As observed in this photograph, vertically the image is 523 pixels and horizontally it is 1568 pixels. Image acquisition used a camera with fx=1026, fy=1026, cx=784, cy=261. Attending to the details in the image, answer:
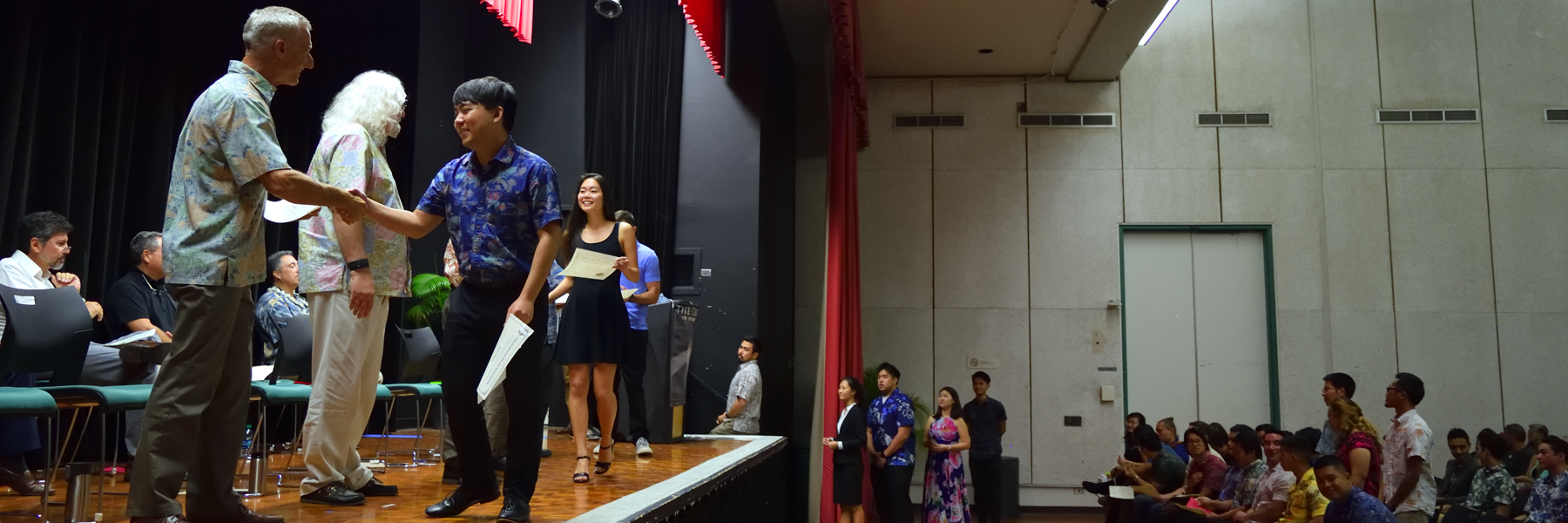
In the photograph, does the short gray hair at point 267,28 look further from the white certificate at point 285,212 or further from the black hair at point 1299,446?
the black hair at point 1299,446

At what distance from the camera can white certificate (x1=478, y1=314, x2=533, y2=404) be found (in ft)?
7.87

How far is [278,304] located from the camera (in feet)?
14.6

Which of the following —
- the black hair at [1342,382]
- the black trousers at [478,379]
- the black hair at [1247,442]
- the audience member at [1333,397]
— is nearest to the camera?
the black trousers at [478,379]

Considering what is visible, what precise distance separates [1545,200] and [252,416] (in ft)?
36.4

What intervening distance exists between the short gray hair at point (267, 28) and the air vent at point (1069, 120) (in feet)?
29.1

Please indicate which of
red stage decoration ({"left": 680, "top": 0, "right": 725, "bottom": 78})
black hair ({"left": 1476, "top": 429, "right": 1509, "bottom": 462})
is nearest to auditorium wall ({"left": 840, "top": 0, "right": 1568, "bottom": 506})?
red stage decoration ({"left": 680, "top": 0, "right": 725, "bottom": 78})

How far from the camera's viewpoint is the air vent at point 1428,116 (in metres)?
9.98

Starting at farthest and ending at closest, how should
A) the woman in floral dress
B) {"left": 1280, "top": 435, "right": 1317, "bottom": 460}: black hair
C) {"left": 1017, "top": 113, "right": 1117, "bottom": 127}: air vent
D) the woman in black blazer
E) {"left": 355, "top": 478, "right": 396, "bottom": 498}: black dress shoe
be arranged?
1. {"left": 1017, "top": 113, "right": 1117, "bottom": 127}: air vent
2. the woman in floral dress
3. the woman in black blazer
4. {"left": 1280, "top": 435, "right": 1317, "bottom": 460}: black hair
5. {"left": 355, "top": 478, "right": 396, "bottom": 498}: black dress shoe

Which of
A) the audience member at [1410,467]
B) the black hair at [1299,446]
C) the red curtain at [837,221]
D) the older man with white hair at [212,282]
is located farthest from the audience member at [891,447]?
the older man with white hair at [212,282]

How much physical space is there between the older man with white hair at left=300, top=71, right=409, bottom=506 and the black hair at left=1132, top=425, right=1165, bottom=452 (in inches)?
225

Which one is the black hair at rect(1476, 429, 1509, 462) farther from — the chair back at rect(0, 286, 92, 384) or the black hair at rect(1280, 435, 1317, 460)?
the chair back at rect(0, 286, 92, 384)

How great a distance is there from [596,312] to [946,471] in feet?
14.3

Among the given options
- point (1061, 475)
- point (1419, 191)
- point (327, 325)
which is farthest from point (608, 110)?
point (1419, 191)

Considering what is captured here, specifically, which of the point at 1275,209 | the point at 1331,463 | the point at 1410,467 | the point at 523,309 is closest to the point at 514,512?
the point at 523,309
